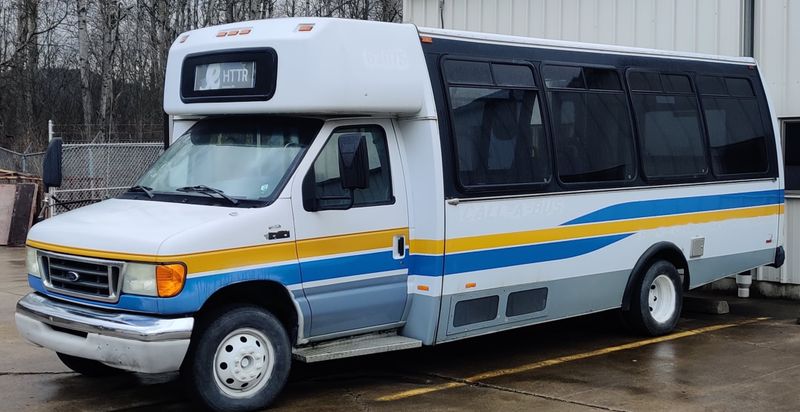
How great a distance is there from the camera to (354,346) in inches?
302

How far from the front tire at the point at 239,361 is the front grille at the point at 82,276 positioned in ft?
2.27

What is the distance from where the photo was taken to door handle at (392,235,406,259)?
26.0 feet

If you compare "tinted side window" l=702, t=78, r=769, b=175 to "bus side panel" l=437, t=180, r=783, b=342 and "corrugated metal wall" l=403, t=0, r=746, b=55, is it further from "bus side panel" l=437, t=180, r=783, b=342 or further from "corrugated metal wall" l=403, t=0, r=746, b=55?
"corrugated metal wall" l=403, t=0, r=746, b=55

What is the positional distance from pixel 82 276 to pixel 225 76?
1882 millimetres

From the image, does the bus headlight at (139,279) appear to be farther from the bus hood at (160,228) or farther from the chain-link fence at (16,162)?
the chain-link fence at (16,162)

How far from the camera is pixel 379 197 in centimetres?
784

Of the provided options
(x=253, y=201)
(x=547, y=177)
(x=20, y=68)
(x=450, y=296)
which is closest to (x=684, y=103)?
(x=547, y=177)

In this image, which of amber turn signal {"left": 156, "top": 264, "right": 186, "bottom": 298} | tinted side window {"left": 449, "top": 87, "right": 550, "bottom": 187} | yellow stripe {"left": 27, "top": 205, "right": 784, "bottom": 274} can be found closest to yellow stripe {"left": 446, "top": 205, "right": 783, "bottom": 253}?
yellow stripe {"left": 27, "top": 205, "right": 784, "bottom": 274}

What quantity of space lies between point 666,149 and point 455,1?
6548 mm

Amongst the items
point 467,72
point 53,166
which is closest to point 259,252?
point 53,166

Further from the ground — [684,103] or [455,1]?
[455,1]

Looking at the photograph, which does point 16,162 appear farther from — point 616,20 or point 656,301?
point 656,301

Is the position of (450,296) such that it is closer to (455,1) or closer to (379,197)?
(379,197)

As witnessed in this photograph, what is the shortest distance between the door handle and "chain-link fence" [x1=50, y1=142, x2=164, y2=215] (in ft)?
38.0
